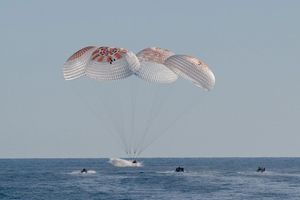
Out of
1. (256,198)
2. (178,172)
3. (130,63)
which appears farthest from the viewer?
(178,172)

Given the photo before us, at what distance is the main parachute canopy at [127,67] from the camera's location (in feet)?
174

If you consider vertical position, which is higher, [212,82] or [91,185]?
[212,82]

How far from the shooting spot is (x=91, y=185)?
71875mm

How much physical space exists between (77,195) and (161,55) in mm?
13688

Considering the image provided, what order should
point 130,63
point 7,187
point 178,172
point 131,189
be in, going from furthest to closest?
point 178,172, point 7,187, point 131,189, point 130,63

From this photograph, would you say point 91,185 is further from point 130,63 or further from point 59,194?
point 130,63

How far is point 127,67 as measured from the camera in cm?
5288

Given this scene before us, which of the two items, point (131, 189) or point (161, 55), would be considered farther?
point (131, 189)

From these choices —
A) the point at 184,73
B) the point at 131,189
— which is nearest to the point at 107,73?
the point at 184,73

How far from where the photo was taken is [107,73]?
53312mm

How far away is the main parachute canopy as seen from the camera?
53062mm

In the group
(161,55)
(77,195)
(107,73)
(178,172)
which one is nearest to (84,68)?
(107,73)

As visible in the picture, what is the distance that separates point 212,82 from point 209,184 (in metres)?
24.4

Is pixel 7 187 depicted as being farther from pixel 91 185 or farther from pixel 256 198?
pixel 256 198
